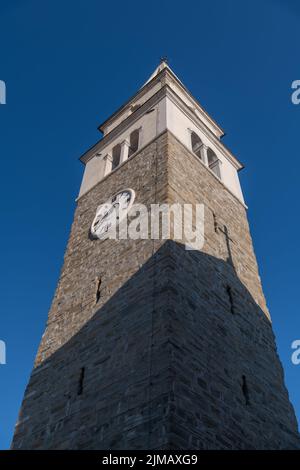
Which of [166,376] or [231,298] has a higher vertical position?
[231,298]

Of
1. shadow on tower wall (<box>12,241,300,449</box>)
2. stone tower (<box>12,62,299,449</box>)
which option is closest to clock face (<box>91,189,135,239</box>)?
stone tower (<box>12,62,299,449</box>)

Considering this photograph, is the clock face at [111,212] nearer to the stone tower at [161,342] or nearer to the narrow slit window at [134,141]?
the stone tower at [161,342]

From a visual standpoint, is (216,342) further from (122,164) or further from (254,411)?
(122,164)

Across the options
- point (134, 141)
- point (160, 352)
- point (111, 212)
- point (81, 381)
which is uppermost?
point (134, 141)

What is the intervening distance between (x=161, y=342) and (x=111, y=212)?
18.9ft

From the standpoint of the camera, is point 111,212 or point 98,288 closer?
point 98,288

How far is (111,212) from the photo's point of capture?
1283 centimetres

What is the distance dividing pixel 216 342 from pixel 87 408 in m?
2.59

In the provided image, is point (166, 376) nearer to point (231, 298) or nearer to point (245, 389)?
point (245, 389)

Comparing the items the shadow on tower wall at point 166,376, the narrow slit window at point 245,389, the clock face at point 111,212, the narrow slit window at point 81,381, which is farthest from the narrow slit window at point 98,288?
the narrow slit window at point 245,389

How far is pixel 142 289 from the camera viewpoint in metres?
9.16

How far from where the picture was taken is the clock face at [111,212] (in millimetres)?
12203

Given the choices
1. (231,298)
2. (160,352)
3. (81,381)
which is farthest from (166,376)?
(231,298)

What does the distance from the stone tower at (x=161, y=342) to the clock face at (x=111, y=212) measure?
0.77ft
